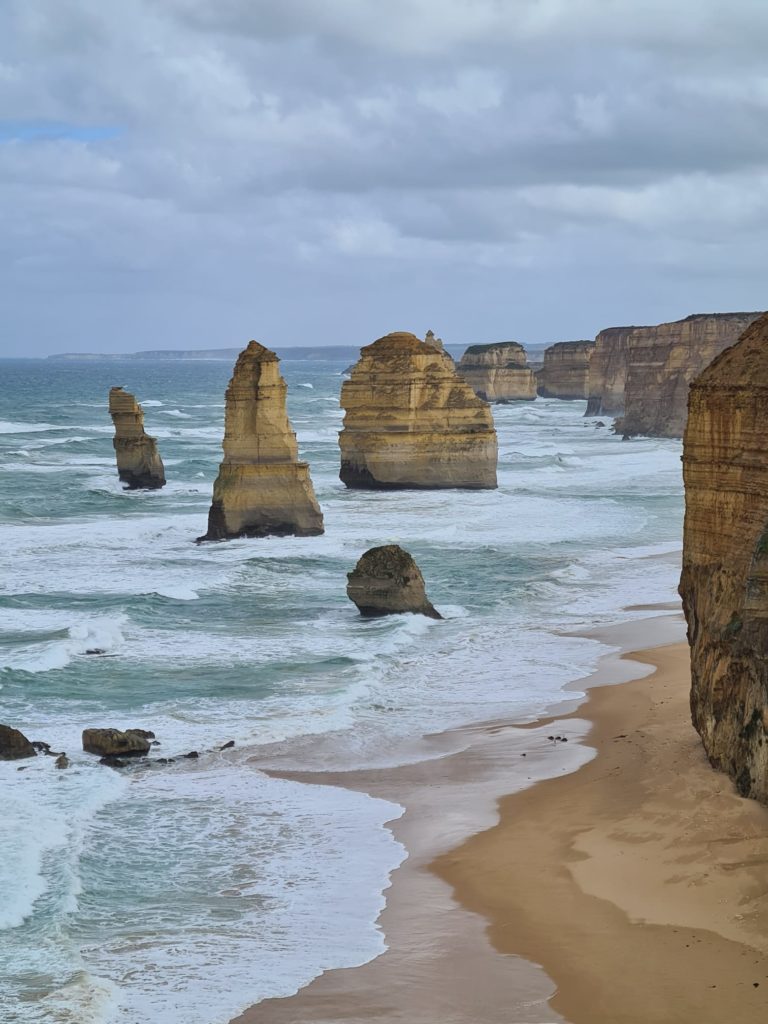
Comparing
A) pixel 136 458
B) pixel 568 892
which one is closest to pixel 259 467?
pixel 136 458

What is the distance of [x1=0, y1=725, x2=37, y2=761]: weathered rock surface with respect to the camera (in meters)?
18.2

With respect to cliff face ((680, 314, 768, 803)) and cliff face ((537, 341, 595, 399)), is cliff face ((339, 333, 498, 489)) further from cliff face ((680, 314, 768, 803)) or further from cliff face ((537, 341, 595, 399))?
cliff face ((537, 341, 595, 399))

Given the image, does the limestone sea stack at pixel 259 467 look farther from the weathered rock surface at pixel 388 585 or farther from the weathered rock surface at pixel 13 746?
the weathered rock surface at pixel 13 746

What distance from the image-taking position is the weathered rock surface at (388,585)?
92.2 ft

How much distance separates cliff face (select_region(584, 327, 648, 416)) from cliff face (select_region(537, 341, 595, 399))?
67.8 feet

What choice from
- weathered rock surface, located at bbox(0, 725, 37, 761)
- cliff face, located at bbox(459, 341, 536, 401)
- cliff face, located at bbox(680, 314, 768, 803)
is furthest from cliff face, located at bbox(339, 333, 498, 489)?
cliff face, located at bbox(459, 341, 536, 401)

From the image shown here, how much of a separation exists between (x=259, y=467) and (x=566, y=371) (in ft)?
346

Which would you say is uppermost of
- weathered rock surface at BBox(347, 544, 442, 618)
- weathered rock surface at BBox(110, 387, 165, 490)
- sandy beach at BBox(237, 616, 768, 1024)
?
weathered rock surface at BBox(110, 387, 165, 490)

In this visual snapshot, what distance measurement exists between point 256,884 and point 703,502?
6563 millimetres

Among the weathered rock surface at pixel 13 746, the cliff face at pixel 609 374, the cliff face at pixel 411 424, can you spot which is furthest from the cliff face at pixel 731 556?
the cliff face at pixel 609 374

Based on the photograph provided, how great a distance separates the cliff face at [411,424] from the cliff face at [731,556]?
3442 cm

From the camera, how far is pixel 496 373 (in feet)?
424

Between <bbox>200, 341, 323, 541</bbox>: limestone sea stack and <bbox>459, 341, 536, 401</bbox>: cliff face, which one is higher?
<bbox>459, 341, 536, 401</bbox>: cliff face

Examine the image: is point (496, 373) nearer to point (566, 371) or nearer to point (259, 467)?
point (566, 371)
